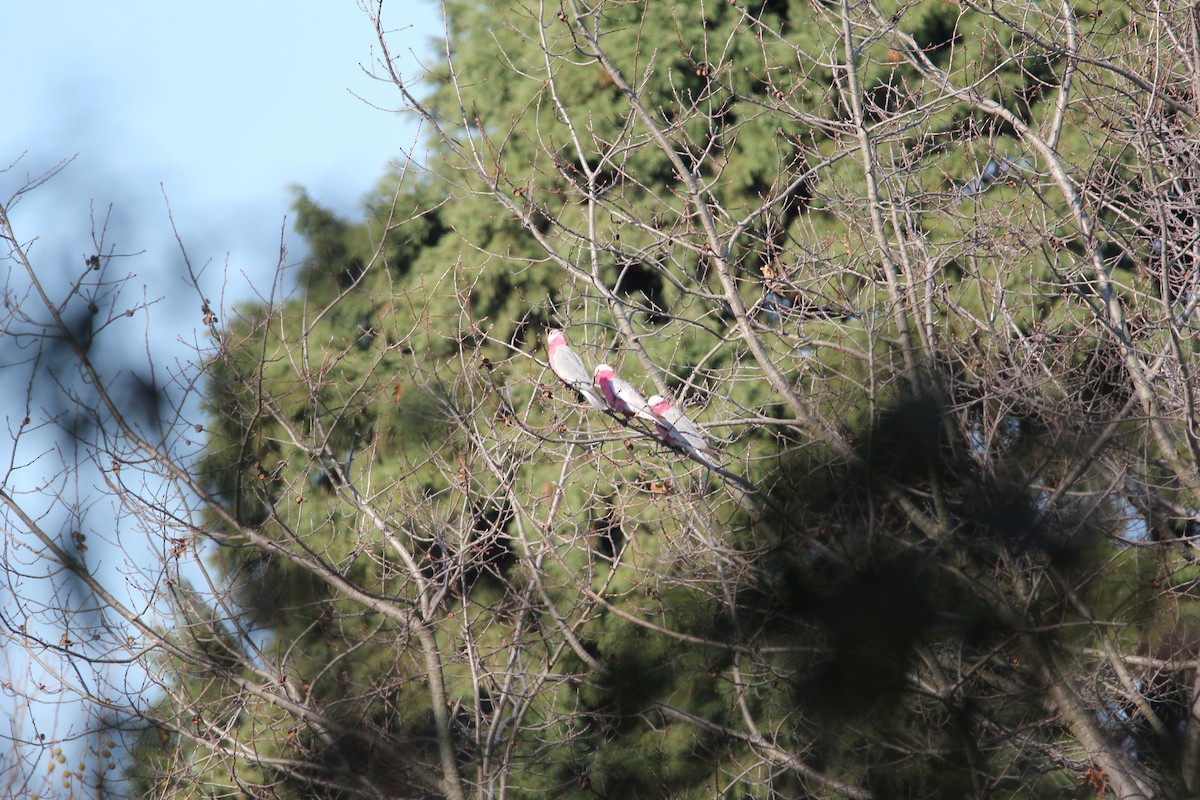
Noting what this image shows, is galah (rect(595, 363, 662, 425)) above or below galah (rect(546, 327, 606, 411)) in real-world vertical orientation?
below

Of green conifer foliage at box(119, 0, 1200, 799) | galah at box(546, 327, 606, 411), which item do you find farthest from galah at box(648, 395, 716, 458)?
galah at box(546, 327, 606, 411)

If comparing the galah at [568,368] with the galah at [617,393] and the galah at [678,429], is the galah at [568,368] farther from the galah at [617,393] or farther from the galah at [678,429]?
the galah at [678,429]

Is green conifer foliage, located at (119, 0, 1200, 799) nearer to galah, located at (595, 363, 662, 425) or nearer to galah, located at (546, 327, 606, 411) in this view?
galah, located at (595, 363, 662, 425)

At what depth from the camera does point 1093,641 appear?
4449mm

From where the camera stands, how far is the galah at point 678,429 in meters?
4.96

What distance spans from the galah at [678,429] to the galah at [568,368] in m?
0.27

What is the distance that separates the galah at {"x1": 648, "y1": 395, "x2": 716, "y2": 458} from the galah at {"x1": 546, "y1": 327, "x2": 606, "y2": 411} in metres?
0.27

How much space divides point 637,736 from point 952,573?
2.01 m

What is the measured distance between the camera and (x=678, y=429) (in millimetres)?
5055

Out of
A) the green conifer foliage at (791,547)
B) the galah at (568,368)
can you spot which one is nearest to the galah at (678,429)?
the green conifer foliage at (791,547)

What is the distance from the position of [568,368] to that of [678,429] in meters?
0.64

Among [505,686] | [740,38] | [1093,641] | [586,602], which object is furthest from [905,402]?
[740,38]

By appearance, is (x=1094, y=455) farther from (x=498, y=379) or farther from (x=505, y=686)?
(x=498, y=379)

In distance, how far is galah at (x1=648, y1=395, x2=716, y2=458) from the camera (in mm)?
4961
